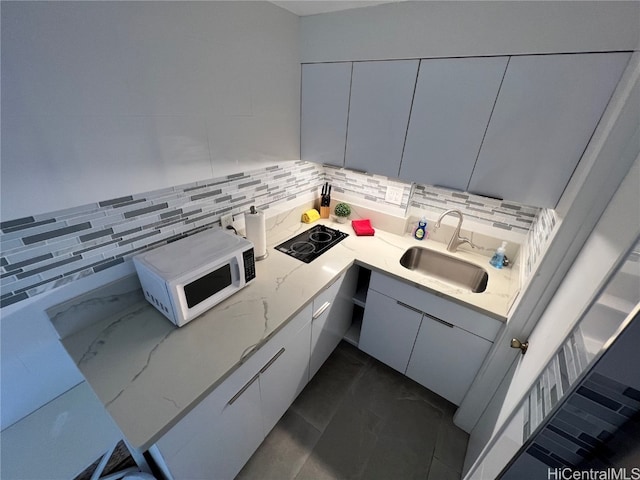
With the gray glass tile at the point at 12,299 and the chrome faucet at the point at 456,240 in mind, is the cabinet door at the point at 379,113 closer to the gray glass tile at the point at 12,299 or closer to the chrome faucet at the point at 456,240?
the chrome faucet at the point at 456,240

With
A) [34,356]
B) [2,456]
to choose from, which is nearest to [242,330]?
[34,356]

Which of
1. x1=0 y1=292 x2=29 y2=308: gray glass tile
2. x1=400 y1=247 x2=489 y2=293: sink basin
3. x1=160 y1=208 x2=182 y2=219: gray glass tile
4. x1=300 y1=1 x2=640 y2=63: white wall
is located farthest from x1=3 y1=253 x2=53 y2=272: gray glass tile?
x1=400 y1=247 x2=489 y2=293: sink basin

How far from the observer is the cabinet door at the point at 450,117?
1135mm

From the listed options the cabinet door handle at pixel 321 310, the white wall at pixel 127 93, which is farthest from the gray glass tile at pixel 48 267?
the cabinet door handle at pixel 321 310

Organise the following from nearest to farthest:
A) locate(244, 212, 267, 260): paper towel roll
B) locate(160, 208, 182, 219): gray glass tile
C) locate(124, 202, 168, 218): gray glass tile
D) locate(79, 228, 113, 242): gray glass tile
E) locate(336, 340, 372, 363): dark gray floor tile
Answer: locate(79, 228, 113, 242): gray glass tile
locate(124, 202, 168, 218): gray glass tile
locate(160, 208, 182, 219): gray glass tile
locate(244, 212, 267, 260): paper towel roll
locate(336, 340, 372, 363): dark gray floor tile

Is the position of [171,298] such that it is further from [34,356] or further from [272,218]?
[272,218]

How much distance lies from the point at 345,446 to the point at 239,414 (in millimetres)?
768

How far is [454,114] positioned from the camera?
124cm

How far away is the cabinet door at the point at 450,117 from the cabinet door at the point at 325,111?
43 cm

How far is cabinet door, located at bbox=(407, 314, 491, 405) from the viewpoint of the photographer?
144 centimetres

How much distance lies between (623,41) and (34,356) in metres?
2.44

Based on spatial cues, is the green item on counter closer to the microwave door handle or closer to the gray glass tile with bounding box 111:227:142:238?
the microwave door handle

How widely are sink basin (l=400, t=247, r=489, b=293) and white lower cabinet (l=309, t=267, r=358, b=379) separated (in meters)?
0.44

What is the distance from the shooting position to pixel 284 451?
1.46 meters
